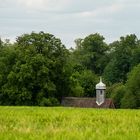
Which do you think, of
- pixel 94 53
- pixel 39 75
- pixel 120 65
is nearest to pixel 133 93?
pixel 39 75

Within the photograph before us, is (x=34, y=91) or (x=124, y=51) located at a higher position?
(x=124, y=51)

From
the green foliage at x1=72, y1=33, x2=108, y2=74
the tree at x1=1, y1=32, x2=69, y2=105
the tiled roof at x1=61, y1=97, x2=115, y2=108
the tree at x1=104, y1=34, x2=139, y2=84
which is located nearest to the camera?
the tree at x1=1, y1=32, x2=69, y2=105

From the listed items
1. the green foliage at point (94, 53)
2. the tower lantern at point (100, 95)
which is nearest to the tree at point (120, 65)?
the green foliage at point (94, 53)

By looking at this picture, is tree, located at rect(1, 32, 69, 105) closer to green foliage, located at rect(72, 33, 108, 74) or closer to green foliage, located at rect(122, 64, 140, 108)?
green foliage, located at rect(122, 64, 140, 108)

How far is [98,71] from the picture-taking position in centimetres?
12681

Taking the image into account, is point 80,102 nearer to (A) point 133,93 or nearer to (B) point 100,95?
(A) point 133,93

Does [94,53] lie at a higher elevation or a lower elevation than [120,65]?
higher

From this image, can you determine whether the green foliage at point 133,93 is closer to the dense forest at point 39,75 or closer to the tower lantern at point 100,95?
the dense forest at point 39,75

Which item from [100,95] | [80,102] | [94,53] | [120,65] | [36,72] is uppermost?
[94,53]

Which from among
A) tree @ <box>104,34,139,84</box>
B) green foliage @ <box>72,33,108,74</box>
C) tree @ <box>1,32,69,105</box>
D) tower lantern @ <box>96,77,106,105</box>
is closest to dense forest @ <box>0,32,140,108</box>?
tree @ <box>1,32,69,105</box>

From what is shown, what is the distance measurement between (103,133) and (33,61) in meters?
52.3

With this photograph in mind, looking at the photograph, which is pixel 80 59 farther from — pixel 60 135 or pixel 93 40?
pixel 60 135

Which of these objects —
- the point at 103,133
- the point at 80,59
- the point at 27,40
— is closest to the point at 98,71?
the point at 80,59

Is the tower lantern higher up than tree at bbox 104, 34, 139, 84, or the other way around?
tree at bbox 104, 34, 139, 84
